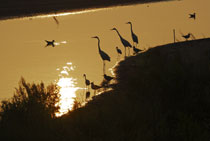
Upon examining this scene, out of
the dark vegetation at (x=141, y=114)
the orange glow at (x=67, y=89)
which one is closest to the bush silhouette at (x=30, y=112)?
the dark vegetation at (x=141, y=114)

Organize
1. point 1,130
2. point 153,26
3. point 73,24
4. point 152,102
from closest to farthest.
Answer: point 1,130 → point 152,102 → point 153,26 → point 73,24

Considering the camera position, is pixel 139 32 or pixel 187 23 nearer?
pixel 139 32

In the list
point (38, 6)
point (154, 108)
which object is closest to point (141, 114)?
point (154, 108)

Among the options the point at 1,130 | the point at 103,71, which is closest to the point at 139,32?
the point at 103,71

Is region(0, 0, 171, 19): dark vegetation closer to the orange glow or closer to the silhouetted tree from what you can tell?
the orange glow

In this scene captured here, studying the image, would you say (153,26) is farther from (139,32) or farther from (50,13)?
(50,13)

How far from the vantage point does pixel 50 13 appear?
133 feet

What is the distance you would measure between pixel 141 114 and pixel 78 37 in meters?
19.1

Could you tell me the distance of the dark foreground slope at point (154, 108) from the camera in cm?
979

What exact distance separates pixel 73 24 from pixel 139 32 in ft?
25.4

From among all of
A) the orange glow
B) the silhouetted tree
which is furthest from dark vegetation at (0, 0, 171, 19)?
the silhouetted tree

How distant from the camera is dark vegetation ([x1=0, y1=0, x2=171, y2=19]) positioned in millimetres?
38812

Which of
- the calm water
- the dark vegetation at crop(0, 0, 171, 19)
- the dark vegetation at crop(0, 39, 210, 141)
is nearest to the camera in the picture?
the dark vegetation at crop(0, 39, 210, 141)

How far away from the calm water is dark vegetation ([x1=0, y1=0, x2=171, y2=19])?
676 mm
